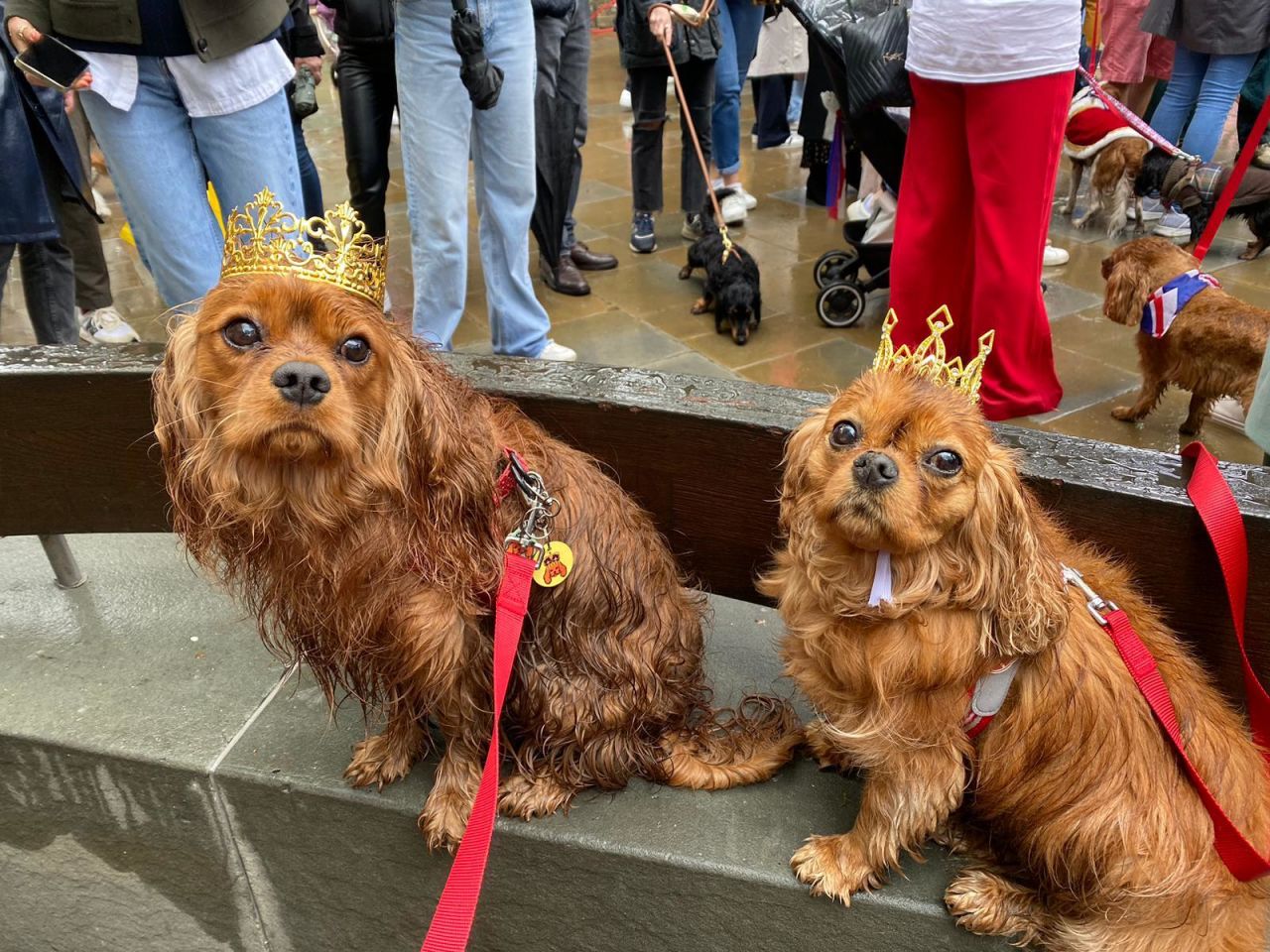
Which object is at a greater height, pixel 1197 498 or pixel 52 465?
pixel 1197 498

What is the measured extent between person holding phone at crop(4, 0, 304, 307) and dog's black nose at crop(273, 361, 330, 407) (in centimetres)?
170

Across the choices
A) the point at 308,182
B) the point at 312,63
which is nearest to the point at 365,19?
the point at 312,63

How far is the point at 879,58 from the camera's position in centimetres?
383

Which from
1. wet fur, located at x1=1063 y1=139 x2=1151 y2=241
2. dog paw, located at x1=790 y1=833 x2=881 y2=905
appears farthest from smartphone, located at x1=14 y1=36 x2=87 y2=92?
wet fur, located at x1=1063 y1=139 x2=1151 y2=241

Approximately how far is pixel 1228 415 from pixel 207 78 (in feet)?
15.2

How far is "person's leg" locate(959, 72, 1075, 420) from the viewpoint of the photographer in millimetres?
3461

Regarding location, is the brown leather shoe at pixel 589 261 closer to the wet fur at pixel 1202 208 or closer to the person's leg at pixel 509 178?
the person's leg at pixel 509 178

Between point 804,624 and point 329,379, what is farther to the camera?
point 804,624

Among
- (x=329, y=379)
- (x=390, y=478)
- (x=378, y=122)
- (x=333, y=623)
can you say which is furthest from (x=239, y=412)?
(x=378, y=122)

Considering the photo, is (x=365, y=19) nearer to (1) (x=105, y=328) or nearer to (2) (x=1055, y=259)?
(1) (x=105, y=328)

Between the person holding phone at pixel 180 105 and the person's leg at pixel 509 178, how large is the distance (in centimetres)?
92

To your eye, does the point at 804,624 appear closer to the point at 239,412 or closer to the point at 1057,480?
the point at 1057,480

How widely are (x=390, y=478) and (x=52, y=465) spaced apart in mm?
1536

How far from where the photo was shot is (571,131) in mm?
5406
